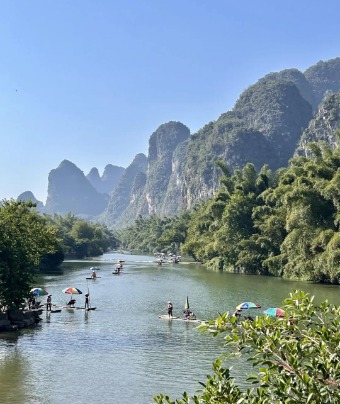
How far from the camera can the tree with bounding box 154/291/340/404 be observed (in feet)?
18.0

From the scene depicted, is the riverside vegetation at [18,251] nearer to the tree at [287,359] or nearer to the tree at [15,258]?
the tree at [15,258]

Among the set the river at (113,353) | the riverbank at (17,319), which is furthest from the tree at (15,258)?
the river at (113,353)

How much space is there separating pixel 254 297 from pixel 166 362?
2113cm

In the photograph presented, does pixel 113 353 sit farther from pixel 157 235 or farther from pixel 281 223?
pixel 157 235

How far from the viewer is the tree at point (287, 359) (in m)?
5.48

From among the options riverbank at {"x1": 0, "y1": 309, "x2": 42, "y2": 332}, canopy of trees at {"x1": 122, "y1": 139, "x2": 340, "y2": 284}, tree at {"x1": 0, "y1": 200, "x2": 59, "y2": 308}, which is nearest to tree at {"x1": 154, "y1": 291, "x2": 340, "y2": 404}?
tree at {"x1": 0, "y1": 200, "x2": 59, "y2": 308}

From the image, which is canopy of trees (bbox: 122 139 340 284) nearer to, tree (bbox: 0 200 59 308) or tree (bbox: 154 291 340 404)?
tree (bbox: 0 200 59 308)

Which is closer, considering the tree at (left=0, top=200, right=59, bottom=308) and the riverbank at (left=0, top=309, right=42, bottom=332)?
the riverbank at (left=0, top=309, right=42, bottom=332)

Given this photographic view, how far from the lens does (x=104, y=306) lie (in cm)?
3684

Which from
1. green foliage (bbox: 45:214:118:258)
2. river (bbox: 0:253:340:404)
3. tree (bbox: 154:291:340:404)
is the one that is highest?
green foliage (bbox: 45:214:118:258)

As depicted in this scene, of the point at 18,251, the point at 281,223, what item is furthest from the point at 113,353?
the point at 281,223

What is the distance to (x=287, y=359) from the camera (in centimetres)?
584

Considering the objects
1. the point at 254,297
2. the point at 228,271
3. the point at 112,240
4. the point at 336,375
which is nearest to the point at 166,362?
the point at 336,375

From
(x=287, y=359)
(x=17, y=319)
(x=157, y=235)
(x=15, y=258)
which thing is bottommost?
(x=17, y=319)
